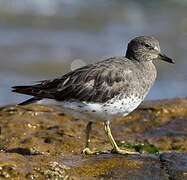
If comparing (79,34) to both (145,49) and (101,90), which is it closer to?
(145,49)

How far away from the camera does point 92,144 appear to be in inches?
319

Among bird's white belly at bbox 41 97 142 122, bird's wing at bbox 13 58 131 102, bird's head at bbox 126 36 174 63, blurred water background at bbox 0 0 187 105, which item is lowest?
blurred water background at bbox 0 0 187 105

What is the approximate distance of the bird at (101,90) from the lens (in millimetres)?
6879

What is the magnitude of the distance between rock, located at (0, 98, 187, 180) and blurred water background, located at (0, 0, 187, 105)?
15.4 feet

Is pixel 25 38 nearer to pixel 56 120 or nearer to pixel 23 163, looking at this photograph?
pixel 56 120

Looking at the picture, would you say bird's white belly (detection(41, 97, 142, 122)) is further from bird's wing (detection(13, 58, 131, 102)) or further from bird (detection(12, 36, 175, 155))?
bird's wing (detection(13, 58, 131, 102))

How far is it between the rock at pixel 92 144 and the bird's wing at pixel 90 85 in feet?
3.48

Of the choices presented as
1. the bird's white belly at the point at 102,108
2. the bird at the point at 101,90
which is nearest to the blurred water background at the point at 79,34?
the bird at the point at 101,90

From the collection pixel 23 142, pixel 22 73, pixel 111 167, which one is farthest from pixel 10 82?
pixel 111 167

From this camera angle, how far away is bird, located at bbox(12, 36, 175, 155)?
22.6 feet

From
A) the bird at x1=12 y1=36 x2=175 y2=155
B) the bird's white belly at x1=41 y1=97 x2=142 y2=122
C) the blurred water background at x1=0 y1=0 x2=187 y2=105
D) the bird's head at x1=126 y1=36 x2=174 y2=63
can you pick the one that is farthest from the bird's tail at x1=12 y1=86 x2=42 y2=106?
the blurred water background at x1=0 y1=0 x2=187 y2=105

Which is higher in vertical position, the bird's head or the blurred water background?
the bird's head

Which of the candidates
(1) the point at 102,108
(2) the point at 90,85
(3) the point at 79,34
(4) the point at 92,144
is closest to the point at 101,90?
(2) the point at 90,85

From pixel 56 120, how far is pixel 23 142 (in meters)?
1.41
